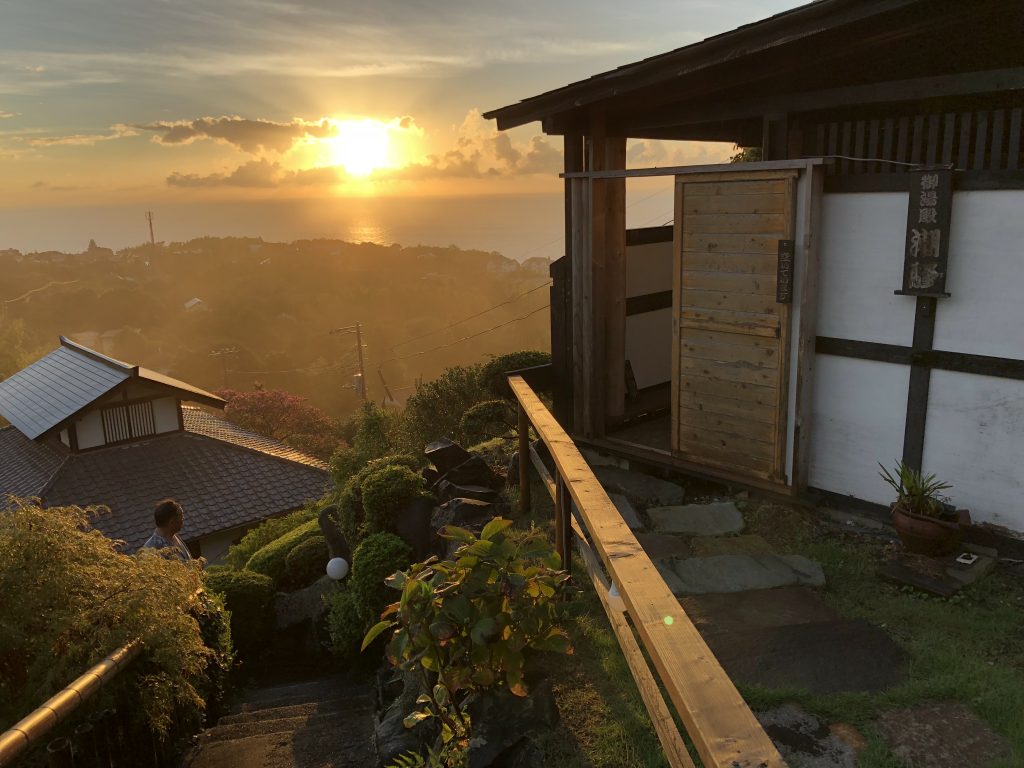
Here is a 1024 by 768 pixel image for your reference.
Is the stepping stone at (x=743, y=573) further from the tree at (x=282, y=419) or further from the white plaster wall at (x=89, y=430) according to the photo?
the tree at (x=282, y=419)

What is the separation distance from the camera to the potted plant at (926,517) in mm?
6064

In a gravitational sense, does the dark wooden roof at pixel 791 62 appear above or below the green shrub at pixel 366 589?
above

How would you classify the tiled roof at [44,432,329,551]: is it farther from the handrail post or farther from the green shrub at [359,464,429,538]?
the handrail post

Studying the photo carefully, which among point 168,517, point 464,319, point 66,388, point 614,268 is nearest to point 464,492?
point 168,517

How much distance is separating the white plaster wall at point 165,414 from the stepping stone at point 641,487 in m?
20.4

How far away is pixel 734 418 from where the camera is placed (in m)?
7.72

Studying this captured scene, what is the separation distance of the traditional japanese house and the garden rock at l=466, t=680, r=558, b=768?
18761 millimetres

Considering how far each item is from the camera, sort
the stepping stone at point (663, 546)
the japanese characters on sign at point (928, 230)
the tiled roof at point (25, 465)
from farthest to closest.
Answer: the tiled roof at point (25, 465)
the stepping stone at point (663, 546)
the japanese characters on sign at point (928, 230)

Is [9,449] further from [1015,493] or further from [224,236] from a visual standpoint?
[224,236]

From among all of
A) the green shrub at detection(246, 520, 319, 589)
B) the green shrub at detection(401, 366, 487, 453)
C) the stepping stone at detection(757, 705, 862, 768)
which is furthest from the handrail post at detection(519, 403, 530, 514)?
the green shrub at detection(401, 366, 487, 453)

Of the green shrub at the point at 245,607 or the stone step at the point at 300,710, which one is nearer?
the stone step at the point at 300,710

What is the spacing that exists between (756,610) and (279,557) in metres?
6.66

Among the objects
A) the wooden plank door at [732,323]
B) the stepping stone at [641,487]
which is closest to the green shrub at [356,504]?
the stepping stone at [641,487]

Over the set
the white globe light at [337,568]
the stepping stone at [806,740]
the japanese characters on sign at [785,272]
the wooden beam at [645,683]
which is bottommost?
the white globe light at [337,568]
